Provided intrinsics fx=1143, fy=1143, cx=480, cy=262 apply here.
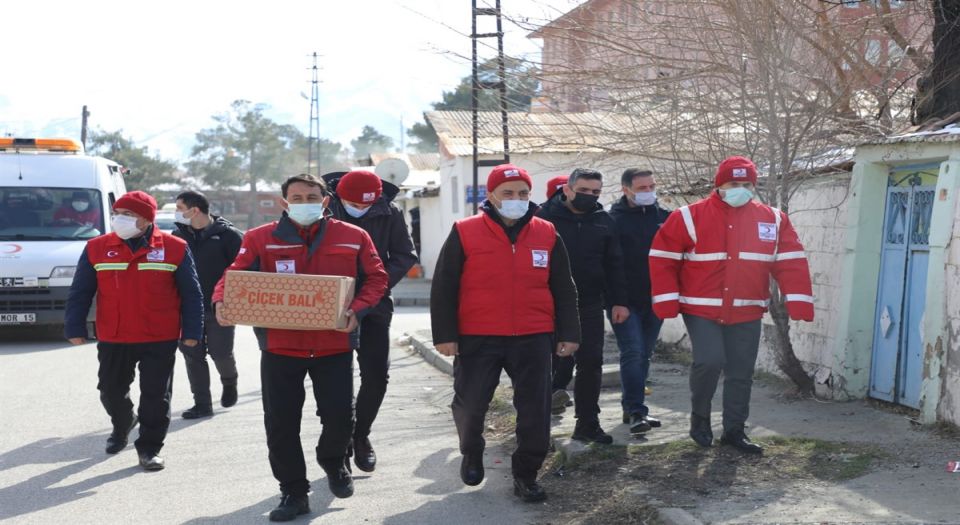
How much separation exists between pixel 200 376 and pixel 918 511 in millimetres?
5916

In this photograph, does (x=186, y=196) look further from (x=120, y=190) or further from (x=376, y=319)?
(x=120, y=190)

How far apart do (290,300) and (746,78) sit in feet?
15.6

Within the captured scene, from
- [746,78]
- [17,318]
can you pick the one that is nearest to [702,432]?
[746,78]

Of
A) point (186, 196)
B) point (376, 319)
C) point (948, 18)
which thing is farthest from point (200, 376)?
point (948, 18)

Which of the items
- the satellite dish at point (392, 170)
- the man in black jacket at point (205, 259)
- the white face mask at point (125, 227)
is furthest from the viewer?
the satellite dish at point (392, 170)

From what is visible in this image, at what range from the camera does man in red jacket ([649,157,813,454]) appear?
23.1 feet

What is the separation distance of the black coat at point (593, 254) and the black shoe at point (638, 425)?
0.80 meters

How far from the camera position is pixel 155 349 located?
296 inches

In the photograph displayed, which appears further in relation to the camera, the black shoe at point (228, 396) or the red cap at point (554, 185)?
the black shoe at point (228, 396)

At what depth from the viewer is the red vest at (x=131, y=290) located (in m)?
7.40

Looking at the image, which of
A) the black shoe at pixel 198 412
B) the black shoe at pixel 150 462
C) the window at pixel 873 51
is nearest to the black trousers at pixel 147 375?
the black shoe at pixel 150 462

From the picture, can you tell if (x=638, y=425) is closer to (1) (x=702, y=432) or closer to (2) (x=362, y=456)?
(1) (x=702, y=432)

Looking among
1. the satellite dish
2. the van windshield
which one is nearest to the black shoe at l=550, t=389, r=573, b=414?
the van windshield

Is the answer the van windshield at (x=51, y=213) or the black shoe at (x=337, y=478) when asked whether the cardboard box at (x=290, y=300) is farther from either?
the van windshield at (x=51, y=213)
